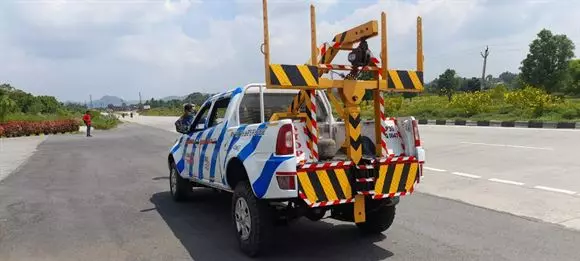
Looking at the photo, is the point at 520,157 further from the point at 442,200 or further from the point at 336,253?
the point at 336,253

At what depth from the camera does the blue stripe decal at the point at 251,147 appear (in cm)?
523

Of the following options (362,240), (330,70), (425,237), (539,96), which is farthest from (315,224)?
(539,96)

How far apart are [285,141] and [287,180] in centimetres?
37

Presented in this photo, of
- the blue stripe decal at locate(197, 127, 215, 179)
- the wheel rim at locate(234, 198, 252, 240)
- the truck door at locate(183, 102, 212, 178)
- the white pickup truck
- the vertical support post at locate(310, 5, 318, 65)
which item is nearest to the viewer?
the white pickup truck

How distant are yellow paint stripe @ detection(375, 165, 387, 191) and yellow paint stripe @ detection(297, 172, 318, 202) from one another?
2.34 ft

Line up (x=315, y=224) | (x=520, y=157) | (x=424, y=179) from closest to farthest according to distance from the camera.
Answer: (x=315, y=224) → (x=424, y=179) → (x=520, y=157)

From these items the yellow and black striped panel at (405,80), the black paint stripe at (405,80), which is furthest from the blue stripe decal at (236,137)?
the black paint stripe at (405,80)

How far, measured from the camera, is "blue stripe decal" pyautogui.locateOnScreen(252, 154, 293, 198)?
16.0ft

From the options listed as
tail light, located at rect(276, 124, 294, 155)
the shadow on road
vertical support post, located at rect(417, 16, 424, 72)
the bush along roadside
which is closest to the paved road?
the shadow on road

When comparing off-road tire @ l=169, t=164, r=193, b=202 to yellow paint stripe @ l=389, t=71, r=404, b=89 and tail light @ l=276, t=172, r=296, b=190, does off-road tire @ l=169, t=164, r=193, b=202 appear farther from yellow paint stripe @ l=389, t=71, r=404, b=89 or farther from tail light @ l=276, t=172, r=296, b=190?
yellow paint stripe @ l=389, t=71, r=404, b=89

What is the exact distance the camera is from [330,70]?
5332 millimetres

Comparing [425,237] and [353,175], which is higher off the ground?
[353,175]

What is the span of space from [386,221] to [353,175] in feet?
3.72

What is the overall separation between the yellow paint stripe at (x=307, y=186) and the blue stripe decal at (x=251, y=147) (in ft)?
2.03
